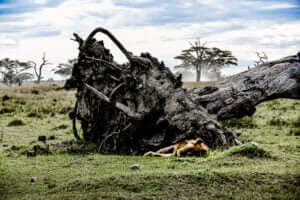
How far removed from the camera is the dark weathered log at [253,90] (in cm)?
1157

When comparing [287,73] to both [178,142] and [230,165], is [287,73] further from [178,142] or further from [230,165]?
[230,165]

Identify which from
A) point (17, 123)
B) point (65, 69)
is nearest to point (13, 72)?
point (65, 69)

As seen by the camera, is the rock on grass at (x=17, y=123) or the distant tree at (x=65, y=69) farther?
the distant tree at (x=65, y=69)

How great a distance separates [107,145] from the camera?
1039 cm

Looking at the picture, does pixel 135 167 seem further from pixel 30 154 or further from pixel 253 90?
pixel 253 90

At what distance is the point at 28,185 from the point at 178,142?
3473 millimetres

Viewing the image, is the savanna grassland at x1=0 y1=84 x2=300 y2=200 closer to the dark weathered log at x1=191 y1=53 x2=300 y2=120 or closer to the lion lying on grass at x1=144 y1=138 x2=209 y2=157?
the lion lying on grass at x1=144 y1=138 x2=209 y2=157

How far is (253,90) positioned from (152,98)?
9.27 feet

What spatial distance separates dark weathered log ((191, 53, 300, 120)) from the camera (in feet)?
38.0

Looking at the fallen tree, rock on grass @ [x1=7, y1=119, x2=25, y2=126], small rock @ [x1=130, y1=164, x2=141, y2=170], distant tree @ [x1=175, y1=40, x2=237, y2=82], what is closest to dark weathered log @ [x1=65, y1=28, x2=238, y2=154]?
the fallen tree

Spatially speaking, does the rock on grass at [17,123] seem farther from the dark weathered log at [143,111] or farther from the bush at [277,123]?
the bush at [277,123]

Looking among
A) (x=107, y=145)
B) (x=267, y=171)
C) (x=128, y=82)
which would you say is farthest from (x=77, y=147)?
(x=267, y=171)

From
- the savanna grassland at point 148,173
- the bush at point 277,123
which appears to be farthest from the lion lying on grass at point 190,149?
the bush at point 277,123

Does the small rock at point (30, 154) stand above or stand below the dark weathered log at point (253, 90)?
below
